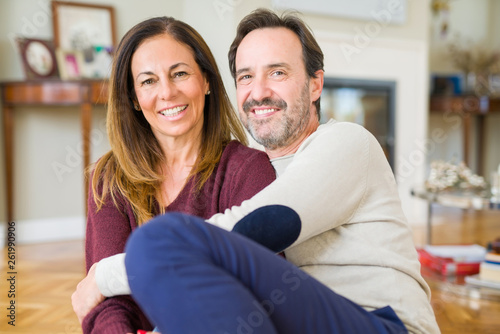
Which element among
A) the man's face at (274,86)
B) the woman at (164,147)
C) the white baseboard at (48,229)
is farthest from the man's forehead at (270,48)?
the white baseboard at (48,229)

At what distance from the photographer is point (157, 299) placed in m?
0.71

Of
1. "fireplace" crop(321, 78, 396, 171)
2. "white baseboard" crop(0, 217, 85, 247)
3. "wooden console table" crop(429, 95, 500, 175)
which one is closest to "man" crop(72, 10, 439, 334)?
"white baseboard" crop(0, 217, 85, 247)

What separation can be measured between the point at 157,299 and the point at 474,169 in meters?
5.28

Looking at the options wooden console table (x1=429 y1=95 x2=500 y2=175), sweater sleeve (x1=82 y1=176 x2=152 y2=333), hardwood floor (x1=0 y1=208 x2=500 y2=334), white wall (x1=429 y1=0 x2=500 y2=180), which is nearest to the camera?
sweater sleeve (x1=82 y1=176 x2=152 y2=333)

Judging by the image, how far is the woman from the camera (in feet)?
3.88

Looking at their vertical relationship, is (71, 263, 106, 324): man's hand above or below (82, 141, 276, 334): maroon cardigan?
below

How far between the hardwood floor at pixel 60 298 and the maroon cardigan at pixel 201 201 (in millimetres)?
956

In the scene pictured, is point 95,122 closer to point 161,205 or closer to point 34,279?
point 34,279

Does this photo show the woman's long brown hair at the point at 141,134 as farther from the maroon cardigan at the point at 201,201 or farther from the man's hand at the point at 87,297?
the man's hand at the point at 87,297

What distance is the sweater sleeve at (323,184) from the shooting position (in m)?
0.90

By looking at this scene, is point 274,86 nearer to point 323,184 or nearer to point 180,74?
point 180,74

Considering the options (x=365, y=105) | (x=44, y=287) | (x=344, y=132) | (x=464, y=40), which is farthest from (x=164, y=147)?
(x=464, y=40)

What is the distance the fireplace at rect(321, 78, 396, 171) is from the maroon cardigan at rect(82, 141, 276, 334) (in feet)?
9.33

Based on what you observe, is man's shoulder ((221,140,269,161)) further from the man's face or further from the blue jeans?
the blue jeans
